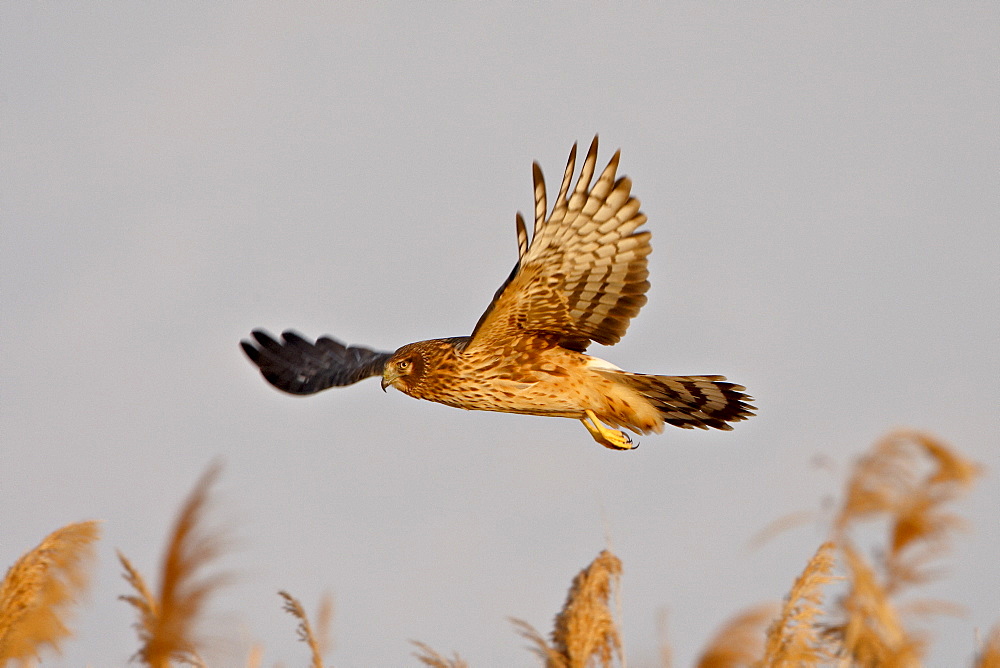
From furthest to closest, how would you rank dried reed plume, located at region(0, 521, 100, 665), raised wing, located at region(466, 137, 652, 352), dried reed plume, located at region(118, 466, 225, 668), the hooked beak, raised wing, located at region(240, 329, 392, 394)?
raised wing, located at region(240, 329, 392, 394) → the hooked beak → raised wing, located at region(466, 137, 652, 352) → dried reed plume, located at region(0, 521, 100, 665) → dried reed plume, located at region(118, 466, 225, 668)

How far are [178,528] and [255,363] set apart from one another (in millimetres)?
7298

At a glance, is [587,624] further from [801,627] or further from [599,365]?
[599,365]

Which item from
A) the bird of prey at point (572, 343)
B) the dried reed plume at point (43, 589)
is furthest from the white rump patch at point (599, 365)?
the dried reed plume at point (43, 589)

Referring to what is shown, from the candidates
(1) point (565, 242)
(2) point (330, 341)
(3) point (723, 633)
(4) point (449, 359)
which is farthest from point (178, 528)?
(2) point (330, 341)

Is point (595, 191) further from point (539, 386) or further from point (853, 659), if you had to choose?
point (853, 659)

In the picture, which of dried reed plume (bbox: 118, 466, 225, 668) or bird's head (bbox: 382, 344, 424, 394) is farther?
bird's head (bbox: 382, 344, 424, 394)

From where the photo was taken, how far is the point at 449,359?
696 cm

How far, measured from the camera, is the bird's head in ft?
23.5

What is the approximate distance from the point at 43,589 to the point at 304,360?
19.0 ft

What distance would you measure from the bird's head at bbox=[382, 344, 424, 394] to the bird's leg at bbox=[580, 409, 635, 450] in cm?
110

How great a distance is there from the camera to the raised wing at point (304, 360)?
347 inches

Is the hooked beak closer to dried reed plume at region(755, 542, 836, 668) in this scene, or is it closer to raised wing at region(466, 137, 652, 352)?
raised wing at region(466, 137, 652, 352)

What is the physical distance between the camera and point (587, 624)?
3762 millimetres

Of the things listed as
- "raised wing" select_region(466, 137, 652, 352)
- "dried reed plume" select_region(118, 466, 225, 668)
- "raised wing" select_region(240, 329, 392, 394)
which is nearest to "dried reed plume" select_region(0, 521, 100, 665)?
"dried reed plume" select_region(118, 466, 225, 668)
